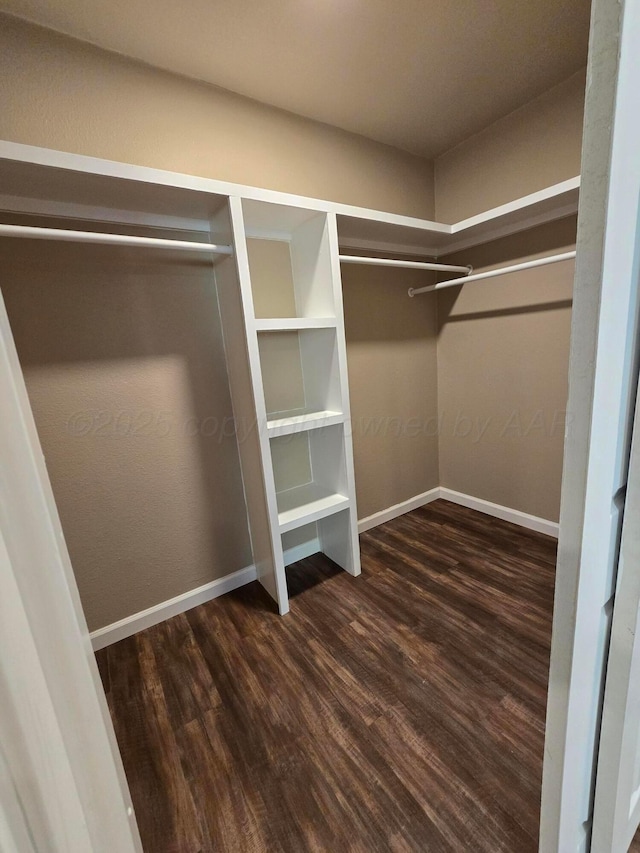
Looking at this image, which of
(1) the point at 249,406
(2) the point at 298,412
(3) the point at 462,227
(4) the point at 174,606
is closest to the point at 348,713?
(4) the point at 174,606

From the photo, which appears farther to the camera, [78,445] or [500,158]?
[500,158]

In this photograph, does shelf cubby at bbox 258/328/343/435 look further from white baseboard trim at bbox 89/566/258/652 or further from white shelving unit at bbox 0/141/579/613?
white baseboard trim at bbox 89/566/258/652

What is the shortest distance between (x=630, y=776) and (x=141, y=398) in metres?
1.97

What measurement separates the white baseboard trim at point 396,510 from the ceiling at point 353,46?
241 cm

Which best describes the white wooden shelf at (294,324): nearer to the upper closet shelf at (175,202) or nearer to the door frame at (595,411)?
the upper closet shelf at (175,202)

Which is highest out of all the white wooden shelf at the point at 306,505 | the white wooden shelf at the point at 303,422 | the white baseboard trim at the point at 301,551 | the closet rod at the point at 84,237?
the closet rod at the point at 84,237

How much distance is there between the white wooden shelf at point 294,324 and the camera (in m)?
1.59

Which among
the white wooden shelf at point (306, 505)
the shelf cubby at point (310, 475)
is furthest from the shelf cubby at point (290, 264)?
the white wooden shelf at point (306, 505)

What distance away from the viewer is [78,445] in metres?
1.55

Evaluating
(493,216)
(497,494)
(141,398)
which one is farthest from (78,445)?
(497,494)

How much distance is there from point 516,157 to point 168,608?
3.12m

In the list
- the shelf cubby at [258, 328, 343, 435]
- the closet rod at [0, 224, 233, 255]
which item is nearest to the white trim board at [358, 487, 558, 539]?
the shelf cubby at [258, 328, 343, 435]

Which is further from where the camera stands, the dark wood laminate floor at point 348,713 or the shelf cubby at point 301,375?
the shelf cubby at point 301,375

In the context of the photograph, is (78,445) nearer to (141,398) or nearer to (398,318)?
(141,398)
